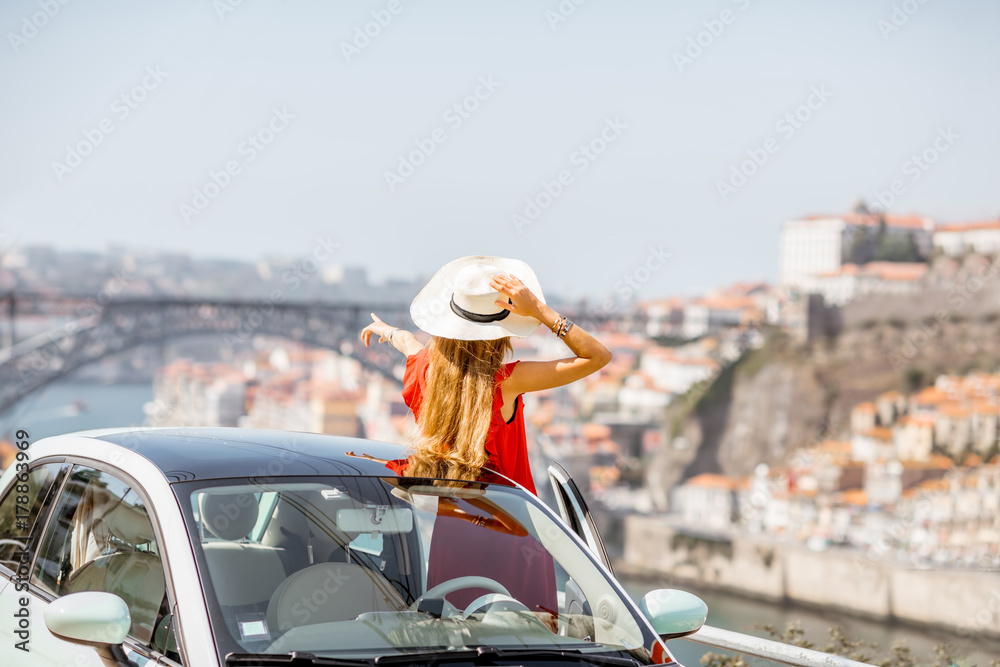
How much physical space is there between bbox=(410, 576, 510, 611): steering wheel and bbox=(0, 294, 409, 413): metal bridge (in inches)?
1326

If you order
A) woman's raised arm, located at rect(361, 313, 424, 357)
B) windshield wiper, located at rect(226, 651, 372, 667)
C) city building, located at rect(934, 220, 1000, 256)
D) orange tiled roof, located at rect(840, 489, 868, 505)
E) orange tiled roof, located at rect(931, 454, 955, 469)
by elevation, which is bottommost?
orange tiled roof, located at rect(840, 489, 868, 505)

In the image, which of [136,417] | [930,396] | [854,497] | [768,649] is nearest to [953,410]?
[930,396]

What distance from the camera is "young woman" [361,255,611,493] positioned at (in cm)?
231

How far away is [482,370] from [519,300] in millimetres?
182

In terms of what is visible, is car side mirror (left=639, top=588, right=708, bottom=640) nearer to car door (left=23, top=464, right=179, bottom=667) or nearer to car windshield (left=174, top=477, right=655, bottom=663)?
car windshield (left=174, top=477, right=655, bottom=663)

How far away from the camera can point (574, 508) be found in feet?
7.87

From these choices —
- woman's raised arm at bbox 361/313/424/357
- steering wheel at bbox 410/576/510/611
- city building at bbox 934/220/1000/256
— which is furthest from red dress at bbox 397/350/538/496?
city building at bbox 934/220/1000/256

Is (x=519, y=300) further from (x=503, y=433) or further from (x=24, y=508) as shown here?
(x=24, y=508)

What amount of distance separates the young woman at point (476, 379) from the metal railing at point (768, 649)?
845mm

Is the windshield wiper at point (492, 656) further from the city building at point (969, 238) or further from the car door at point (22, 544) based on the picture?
the city building at point (969, 238)

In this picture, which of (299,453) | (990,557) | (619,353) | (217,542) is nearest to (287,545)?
(299,453)

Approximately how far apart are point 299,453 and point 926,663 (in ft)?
10.2

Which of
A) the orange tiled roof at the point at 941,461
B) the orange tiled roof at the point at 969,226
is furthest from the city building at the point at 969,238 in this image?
the orange tiled roof at the point at 941,461

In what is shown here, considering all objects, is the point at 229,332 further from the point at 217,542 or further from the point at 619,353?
the point at 619,353
